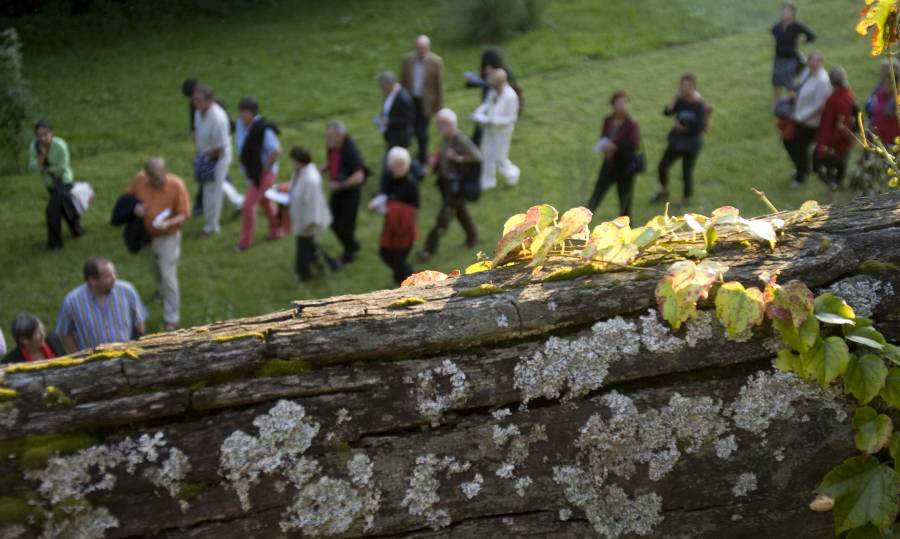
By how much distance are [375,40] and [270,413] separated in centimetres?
1933

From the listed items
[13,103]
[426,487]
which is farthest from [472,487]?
[13,103]

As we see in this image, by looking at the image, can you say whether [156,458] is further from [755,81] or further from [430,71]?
[755,81]

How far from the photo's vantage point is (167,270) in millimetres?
11492

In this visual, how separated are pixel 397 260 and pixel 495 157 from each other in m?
4.07

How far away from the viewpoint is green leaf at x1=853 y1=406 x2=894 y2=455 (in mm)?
2785

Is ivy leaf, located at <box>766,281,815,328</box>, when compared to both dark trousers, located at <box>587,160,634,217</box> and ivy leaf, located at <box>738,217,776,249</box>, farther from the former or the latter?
dark trousers, located at <box>587,160,634,217</box>

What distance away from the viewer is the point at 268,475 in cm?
267

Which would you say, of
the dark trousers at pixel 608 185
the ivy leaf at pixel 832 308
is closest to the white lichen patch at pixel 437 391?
the ivy leaf at pixel 832 308

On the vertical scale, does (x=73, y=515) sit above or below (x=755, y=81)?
above

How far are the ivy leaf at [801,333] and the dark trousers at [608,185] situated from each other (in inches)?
411

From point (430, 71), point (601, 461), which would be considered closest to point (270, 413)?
point (601, 461)

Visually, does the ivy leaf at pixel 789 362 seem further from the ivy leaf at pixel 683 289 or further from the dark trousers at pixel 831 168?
the dark trousers at pixel 831 168

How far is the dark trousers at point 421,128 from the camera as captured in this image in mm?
15623

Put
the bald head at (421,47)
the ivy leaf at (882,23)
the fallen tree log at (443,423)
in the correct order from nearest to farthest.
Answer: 1. the fallen tree log at (443,423)
2. the ivy leaf at (882,23)
3. the bald head at (421,47)
